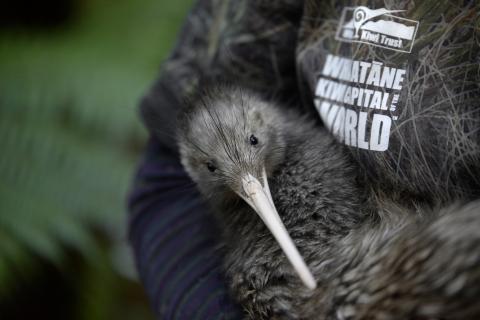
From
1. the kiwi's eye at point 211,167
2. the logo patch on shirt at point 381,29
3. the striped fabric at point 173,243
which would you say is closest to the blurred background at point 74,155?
the striped fabric at point 173,243

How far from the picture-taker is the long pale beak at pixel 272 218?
986mm

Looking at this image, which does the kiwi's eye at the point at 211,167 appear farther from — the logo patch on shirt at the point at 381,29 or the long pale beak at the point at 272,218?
the logo patch on shirt at the point at 381,29

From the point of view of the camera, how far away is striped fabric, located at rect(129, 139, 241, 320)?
1.33m

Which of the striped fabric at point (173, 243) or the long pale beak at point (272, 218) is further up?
the long pale beak at point (272, 218)

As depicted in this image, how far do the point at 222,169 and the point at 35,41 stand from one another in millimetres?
2075

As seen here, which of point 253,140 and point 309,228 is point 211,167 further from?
point 309,228

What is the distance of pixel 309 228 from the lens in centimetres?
112

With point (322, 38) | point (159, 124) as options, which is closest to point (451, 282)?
point (322, 38)

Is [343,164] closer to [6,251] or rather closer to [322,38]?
[322,38]

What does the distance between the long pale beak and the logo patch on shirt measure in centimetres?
31

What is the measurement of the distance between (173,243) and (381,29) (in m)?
0.71

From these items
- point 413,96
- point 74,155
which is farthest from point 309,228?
point 74,155

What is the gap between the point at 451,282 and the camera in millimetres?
835

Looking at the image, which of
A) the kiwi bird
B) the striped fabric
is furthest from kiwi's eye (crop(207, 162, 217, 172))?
the striped fabric
